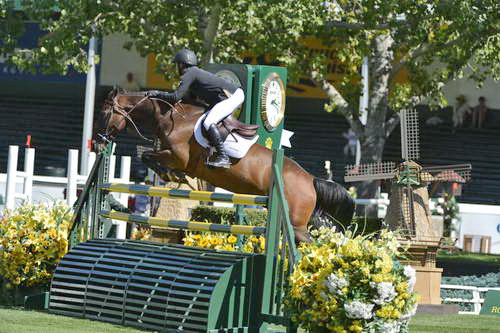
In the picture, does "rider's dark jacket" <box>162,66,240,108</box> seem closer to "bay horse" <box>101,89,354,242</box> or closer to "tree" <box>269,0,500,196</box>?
"bay horse" <box>101,89,354,242</box>

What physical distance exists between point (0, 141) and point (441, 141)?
40.2 feet

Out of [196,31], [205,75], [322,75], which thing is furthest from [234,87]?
[322,75]

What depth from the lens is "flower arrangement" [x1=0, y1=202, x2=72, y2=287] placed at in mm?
9336

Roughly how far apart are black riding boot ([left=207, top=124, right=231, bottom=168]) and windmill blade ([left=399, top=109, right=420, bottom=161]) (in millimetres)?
6261

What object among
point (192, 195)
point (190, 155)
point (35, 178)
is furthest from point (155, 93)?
point (35, 178)

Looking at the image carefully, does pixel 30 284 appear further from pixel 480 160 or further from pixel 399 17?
pixel 480 160

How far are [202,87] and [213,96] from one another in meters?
0.16

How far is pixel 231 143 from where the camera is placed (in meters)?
10.1

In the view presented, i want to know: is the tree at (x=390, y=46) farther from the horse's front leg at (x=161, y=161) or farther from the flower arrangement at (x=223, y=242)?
the flower arrangement at (x=223, y=242)

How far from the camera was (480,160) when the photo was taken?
26016mm

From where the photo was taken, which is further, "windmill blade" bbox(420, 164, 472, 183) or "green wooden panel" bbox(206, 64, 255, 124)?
"windmill blade" bbox(420, 164, 472, 183)

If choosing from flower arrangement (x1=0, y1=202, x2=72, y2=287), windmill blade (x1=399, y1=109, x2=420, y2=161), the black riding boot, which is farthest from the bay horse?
windmill blade (x1=399, y1=109, x2=420, y2=161)

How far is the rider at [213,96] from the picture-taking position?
32.2 feet

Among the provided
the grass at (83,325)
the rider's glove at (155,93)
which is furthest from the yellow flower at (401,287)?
the rider's glove at (155,93)
